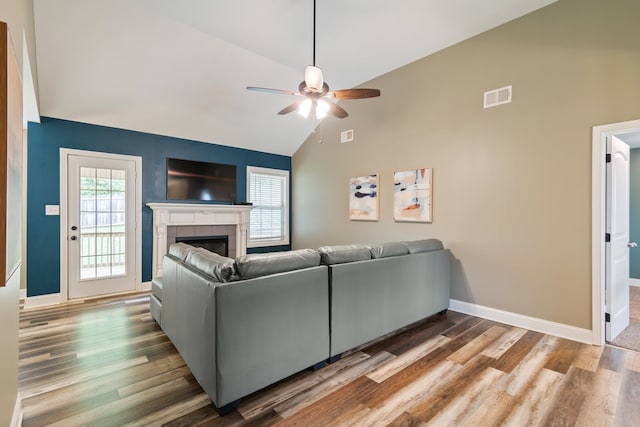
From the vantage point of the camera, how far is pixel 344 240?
5391 mm

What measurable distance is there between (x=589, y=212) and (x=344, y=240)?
3.36 meters

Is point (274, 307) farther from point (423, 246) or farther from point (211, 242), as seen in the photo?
point (211, 242)

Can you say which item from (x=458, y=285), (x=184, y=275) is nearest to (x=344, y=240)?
(x=458, y=285)

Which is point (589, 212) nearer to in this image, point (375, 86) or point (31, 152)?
point (375, 86)

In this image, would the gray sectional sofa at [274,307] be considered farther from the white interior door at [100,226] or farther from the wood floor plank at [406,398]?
the white interior door at [100,226]

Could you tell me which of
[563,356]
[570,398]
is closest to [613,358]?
[563,356]

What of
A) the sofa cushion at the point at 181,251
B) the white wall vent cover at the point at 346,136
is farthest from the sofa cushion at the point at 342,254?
the white wall vent cover at the point at 346,136

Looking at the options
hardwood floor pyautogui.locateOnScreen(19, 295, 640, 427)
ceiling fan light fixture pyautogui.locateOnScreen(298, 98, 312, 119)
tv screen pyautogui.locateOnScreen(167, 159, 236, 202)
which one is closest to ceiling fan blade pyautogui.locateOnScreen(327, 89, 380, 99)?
ceiling fan light fixture pyautogui.locateOnScreen(298, 98, 312, 119)

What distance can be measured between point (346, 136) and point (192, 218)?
3083mm

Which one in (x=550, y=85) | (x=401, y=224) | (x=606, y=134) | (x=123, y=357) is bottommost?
(x=123, y=357)

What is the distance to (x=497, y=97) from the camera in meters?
3.47

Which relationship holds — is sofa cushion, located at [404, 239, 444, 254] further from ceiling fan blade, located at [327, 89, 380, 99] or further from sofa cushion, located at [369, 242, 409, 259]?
ceiling fan blade, located at [327, 89, 380, 99]

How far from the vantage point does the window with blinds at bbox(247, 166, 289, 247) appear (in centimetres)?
618

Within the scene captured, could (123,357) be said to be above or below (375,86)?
below
